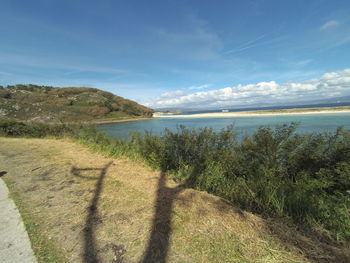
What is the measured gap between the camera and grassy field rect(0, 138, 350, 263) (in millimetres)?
1698

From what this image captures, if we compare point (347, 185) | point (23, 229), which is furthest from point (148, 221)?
point (347, 185)

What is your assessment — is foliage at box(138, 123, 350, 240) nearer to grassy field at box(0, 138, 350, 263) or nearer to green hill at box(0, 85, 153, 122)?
grassy field at box(0, 138, 350, 263)

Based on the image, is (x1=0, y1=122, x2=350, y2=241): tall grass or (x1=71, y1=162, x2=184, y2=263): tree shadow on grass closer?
(x1=71, y1=162, x2=184, y2=263): tree shadow on grass

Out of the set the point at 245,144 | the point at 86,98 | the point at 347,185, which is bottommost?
the point at 347,185

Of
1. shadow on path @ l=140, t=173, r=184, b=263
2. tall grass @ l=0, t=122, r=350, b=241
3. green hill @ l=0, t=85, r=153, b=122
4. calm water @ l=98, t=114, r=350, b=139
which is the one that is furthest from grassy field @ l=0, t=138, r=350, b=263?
green hill @ l=0, t=85, r=153, b=122

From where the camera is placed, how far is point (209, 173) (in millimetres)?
3795

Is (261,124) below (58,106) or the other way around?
below

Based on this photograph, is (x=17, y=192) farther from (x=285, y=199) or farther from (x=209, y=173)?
(x=285, y=199)

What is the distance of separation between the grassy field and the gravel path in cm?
7

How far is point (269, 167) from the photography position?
4.24m

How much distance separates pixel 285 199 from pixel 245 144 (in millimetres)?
1872

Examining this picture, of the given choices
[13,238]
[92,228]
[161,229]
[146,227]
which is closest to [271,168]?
[161,229]

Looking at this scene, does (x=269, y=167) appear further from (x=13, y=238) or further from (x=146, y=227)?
(x=13, y=238)

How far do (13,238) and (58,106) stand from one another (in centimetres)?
5970
